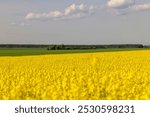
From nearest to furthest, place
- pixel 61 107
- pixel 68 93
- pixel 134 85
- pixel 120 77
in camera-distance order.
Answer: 1. pixel 61 107
2. pixel 68 93
3. pixel 134 85
4. pixel 120 77

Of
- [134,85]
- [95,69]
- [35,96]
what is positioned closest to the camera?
[35,96]

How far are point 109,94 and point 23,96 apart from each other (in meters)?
2.06

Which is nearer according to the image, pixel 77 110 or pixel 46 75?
pixel 77 110

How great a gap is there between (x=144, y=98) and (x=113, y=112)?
2.33 ft

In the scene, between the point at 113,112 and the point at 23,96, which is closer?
the point at 113,112

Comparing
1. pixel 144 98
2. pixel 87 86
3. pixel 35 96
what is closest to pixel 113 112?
pixel 144 98

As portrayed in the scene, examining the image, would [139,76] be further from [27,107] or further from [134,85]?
[27,107]

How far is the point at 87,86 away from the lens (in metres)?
10.2

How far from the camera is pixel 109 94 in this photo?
9898 mm

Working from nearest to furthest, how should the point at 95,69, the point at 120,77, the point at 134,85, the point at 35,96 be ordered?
the point at 35,96
the point at 134,85
the point at 120,77
the point at 95,69

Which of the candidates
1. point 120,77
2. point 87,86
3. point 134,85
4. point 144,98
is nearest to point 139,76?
point 120,77

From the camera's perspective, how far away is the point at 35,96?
1034 centimetres

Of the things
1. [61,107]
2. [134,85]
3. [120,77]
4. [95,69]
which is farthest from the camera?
[95,69]

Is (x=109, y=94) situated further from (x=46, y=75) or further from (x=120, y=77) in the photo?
(x=46, y=75)
